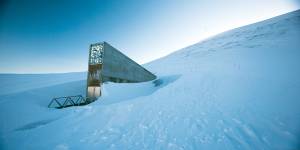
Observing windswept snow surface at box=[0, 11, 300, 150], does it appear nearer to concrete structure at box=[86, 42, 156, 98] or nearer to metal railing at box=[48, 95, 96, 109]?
metal railing at box=[48, 95, 96, 109]

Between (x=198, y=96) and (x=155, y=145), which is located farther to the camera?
(x=198, y=96)

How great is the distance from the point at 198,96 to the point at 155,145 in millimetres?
5232

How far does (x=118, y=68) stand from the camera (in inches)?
719

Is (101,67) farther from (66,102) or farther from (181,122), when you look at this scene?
(181,122)

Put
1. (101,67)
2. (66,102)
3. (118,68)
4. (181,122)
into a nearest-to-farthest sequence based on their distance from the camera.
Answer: (181,122), (101,67), (66,102), (118,68)

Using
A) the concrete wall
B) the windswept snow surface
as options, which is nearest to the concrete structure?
the concrete wall

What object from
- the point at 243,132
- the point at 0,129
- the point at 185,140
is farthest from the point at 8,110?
the point at 243,132

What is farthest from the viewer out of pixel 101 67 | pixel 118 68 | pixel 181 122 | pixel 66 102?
pixel 118 68

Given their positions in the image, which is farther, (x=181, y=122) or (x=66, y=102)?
(x=66, y=102)

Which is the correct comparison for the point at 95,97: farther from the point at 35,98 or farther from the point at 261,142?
the point at 261,142

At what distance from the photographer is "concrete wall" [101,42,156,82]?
52.4 feet

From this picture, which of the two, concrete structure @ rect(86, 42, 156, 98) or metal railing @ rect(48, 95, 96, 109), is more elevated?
concrete structure @ rect(86, 42, 156, 98)

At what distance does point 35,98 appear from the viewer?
15.3 metres

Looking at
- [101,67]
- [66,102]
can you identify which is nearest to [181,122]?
[101,67]
